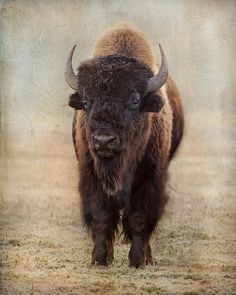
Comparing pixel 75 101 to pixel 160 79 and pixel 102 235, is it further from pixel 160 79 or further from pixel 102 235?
pixel 102 235

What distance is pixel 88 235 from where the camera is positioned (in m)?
6.23

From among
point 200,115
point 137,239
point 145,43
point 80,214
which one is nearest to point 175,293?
point 137,239

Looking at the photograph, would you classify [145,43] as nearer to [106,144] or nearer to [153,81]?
[153,81]

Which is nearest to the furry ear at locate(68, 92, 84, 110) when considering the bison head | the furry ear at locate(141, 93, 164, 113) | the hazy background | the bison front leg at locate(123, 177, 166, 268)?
the bison head

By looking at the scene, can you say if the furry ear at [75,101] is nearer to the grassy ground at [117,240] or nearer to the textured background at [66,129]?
the textured background at [66,129]

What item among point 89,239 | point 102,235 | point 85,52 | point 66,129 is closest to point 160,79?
point 85,52

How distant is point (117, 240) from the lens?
6.25 meters

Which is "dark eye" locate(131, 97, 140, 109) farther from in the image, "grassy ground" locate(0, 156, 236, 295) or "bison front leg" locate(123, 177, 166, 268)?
"grassy ground" locate(0, 156, 236, 295)

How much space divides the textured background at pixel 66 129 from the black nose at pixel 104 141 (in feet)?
2.39

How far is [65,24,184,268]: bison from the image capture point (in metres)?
5.81

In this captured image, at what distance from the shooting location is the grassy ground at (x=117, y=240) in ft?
19.4

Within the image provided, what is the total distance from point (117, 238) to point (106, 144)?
912 mm

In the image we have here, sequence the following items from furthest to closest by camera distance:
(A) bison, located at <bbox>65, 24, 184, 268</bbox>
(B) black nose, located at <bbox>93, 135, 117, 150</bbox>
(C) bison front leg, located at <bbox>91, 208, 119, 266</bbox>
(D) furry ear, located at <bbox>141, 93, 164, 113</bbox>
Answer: (C) bison front leg, located at <bbox>91, 208, 119, 266</bbox> < (D) furry ear, located at <bbox>141, 93, 164, 113</bbox> < (A) bison, located at <bbox>65, 24, 184, 268</bbox> < (B) black nose, located at <bbox>93, 135, 117, 150</bbox>

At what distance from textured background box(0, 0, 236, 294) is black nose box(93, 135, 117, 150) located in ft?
2.39
